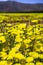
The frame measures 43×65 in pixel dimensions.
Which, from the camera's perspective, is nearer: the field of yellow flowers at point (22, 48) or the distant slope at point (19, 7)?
the field of yellow flowers at point (22, 48)

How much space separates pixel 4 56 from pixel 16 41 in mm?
550

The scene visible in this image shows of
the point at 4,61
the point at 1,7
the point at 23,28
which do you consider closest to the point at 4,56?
the point at 4,61

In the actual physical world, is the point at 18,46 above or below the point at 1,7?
above

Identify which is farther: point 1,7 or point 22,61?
point 1,7

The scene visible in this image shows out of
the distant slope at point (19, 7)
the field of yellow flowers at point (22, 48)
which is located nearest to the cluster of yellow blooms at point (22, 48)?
the field of yellow flowers at point (22, 48)

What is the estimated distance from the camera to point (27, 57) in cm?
264

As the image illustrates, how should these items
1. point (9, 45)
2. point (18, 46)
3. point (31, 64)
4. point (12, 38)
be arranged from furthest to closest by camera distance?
point (12, 38), point (9, 45), point (18, 46), point (31, 64)

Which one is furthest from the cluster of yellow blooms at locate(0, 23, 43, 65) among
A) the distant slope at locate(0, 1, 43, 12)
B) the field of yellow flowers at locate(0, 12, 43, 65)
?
the distant slope at locate(0, 1, 43, 12)

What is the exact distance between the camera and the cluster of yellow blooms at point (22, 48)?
2557 mm

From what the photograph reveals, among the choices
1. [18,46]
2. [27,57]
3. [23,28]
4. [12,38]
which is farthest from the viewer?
[23,28]

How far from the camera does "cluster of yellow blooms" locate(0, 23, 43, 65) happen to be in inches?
101

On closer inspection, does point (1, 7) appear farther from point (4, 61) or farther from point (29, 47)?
point (4, 61)

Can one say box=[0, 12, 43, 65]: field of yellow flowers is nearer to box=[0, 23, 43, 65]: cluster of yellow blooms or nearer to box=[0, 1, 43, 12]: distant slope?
box=[0, 23, 43, 65]: cluster of yellow blooms

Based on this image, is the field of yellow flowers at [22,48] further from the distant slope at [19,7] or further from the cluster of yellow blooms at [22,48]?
the distant slope at [19,7]
